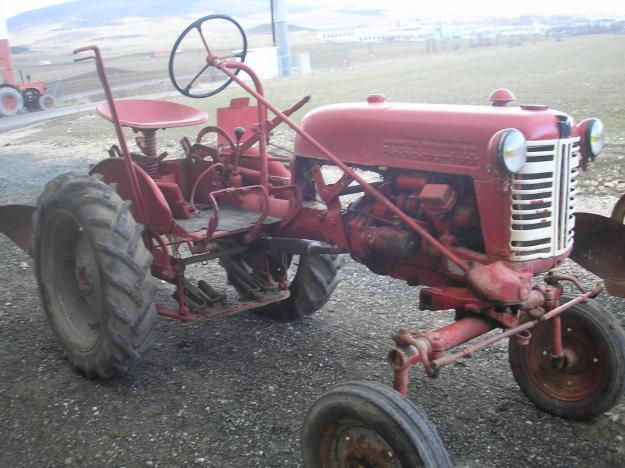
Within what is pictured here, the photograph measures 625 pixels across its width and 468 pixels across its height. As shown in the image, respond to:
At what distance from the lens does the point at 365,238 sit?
130 inches

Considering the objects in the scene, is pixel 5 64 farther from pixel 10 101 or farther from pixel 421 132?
pixel 421 132

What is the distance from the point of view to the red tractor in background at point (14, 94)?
20719 millimetres

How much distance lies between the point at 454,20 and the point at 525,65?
7106 cm

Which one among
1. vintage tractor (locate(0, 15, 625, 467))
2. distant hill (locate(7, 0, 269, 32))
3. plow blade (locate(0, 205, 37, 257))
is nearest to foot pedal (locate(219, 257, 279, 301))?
vintage tractor (locate(0, 15, 625, 467))

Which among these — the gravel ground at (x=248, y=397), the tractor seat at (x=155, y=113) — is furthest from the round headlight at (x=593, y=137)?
the tractor seat at (x=155, y=113)

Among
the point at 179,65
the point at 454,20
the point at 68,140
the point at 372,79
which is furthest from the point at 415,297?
the point at 454,20

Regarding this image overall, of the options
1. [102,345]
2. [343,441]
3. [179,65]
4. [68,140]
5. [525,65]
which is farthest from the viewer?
[179,65]

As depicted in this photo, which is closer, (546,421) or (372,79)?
(546,421)

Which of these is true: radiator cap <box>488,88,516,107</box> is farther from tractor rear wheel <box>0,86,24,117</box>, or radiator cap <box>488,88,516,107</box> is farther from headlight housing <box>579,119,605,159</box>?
tractor rear wheel <box>0,86,24,117</box>

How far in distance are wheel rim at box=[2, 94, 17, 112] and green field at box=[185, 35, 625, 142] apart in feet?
19.1

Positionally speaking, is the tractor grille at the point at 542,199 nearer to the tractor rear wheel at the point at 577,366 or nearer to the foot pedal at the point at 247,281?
A: the tractor rear wheel at the point at 577,366

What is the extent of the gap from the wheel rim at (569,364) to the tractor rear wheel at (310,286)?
56.7 inches

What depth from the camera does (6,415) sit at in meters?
3.45

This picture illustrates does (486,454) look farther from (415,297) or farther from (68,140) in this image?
(68,140)
